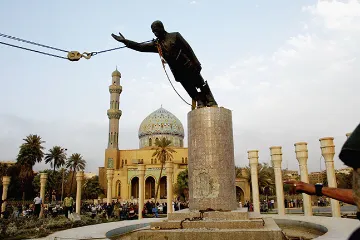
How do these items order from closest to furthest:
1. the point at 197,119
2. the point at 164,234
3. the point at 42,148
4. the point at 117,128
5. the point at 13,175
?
the point at 164,234 → the point at 197,119 → the point at 42,148 → the point at 13,175 → the point at 117,128

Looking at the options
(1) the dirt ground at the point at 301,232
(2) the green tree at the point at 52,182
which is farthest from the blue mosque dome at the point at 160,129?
(1) the dirt ground at the point at 301,232

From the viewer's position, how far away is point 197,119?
7781 millimetres

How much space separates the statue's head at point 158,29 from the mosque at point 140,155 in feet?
148

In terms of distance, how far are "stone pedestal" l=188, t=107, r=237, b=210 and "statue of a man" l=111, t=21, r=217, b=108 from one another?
82 cm

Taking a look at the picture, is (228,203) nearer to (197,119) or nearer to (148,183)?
(197,119)

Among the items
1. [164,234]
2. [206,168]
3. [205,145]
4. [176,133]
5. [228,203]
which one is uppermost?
[176,133]

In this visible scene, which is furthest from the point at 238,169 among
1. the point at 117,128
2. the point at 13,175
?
the point at 13,175

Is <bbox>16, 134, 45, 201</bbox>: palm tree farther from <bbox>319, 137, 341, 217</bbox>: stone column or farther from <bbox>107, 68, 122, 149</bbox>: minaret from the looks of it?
<bbox>319, 137, 341, 217</bbox>: stone column

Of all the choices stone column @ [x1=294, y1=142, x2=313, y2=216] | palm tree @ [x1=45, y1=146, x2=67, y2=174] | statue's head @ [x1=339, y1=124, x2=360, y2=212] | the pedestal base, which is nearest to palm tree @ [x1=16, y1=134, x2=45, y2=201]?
palm tree @ [x1=45, y1=146, x2=67, y2=174]

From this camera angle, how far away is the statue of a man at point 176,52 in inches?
275

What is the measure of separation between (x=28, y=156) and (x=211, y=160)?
40.4 meters

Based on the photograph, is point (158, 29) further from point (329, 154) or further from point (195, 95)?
point (329, 154)

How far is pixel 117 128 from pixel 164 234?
51327mm

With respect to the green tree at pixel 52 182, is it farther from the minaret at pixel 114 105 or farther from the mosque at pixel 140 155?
the minaret at pixel 114 105
